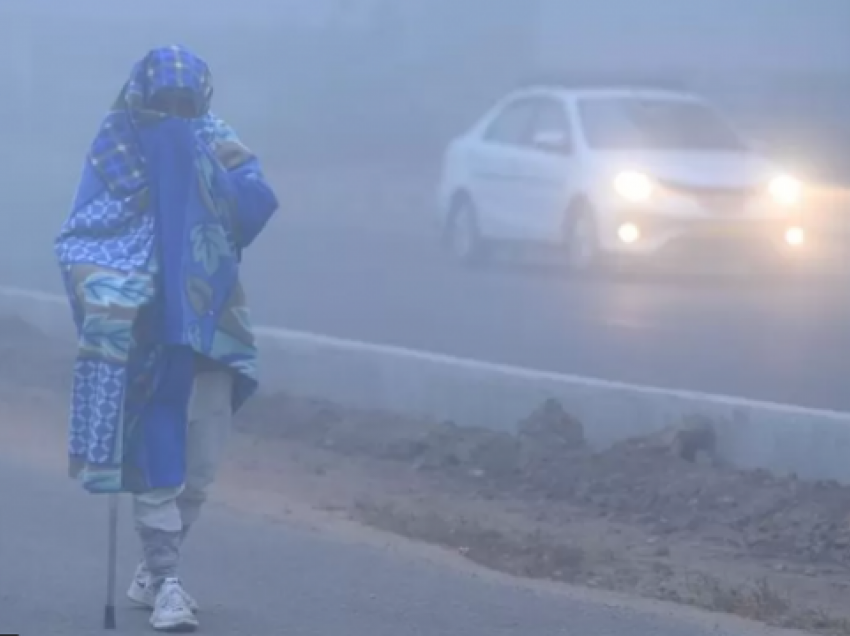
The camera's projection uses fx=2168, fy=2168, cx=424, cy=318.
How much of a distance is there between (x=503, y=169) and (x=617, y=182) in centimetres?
168

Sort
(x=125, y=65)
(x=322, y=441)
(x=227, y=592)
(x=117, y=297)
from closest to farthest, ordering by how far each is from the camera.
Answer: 1. (x=117, y=297)
2. (x=227, y=592)
3. (x=322, y=441)
4. (x=125, y=65)

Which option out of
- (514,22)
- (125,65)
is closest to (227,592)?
(514,22)

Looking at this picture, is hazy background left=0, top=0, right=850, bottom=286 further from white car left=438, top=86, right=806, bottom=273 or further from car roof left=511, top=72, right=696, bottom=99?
white car left=438, top=86, right=806, bottom=273

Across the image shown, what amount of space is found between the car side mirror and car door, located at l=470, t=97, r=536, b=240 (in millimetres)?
323

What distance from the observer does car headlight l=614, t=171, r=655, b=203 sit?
16.5 metres

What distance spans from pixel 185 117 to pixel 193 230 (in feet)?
1.11

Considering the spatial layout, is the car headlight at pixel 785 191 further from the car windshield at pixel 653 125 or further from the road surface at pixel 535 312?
the road surface at pixel 535 312

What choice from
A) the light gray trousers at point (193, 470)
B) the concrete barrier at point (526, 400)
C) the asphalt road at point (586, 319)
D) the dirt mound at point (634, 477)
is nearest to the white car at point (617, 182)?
the asphalt road at point (586, 319)

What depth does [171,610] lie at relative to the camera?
21.4 ft

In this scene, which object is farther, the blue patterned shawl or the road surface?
the road surface

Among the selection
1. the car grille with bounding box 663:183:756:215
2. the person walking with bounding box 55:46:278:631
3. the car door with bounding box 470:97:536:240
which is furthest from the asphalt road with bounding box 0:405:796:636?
the car door with bounding box 470:97:536:240

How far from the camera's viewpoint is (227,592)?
7.38 meters

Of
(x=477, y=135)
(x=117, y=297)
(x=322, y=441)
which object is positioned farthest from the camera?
(x=477, y=135)

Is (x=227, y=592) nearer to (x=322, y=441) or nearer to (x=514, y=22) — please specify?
(x=322, y=441)
